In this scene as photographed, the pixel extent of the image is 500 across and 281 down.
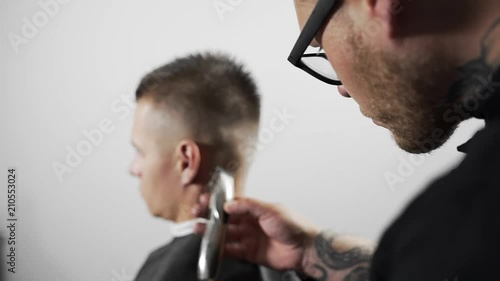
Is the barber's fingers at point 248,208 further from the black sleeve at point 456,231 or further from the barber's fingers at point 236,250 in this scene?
the black sleeve at point 456,231

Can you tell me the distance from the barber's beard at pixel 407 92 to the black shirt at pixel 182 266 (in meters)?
0.45

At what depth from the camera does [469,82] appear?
1.97 feet

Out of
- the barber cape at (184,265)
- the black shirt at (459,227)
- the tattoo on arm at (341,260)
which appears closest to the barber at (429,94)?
the black shirt at (459,227)

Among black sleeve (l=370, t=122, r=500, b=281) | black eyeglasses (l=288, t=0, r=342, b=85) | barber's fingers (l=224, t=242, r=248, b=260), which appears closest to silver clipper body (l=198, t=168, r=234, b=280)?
barber's fingers (l=224, t=242, r=248, b=260)

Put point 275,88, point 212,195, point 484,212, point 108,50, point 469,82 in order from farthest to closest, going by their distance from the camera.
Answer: point 108,50 → point 275,88 → point 212,195 → point 469,82 → point 484,212

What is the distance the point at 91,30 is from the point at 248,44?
0.43 metres

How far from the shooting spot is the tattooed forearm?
0.98m

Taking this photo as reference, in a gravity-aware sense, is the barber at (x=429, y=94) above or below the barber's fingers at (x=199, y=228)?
above

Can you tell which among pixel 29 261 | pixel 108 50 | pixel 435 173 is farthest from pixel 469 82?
pixel 29 261

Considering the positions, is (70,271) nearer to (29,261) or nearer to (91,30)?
(29,261)

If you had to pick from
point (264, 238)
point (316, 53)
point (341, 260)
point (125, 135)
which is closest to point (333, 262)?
point (341, 260)

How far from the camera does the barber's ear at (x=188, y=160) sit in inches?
46.4

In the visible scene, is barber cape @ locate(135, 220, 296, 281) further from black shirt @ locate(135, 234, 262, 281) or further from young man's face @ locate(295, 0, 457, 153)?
young man's face @ locate(295, 0, 457, 153)

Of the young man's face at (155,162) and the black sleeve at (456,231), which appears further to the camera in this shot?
the young man's face at (155,162)
